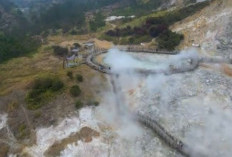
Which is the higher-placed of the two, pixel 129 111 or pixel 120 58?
pixel 120 58

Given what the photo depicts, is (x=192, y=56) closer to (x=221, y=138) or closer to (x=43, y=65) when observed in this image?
(x=221, y=138)

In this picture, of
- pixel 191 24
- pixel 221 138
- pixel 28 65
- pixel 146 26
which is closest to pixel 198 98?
pixel 221 138

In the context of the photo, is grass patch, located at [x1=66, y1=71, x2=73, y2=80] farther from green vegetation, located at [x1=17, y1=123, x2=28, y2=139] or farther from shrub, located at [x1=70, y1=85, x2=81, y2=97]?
green vegetation, located at [x1=17, y1=123, x2=28, y2=139]

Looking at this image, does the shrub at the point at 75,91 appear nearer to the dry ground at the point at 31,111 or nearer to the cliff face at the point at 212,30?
the dry ground at the point at 31,111

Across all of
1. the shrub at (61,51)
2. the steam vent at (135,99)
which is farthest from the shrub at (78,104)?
the shrub at (61,51)

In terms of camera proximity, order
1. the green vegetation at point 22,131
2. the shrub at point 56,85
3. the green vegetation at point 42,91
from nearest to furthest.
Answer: the green vegetation at point 22,131
the green vegetation at point 42,91
the shrub at point 56,85
